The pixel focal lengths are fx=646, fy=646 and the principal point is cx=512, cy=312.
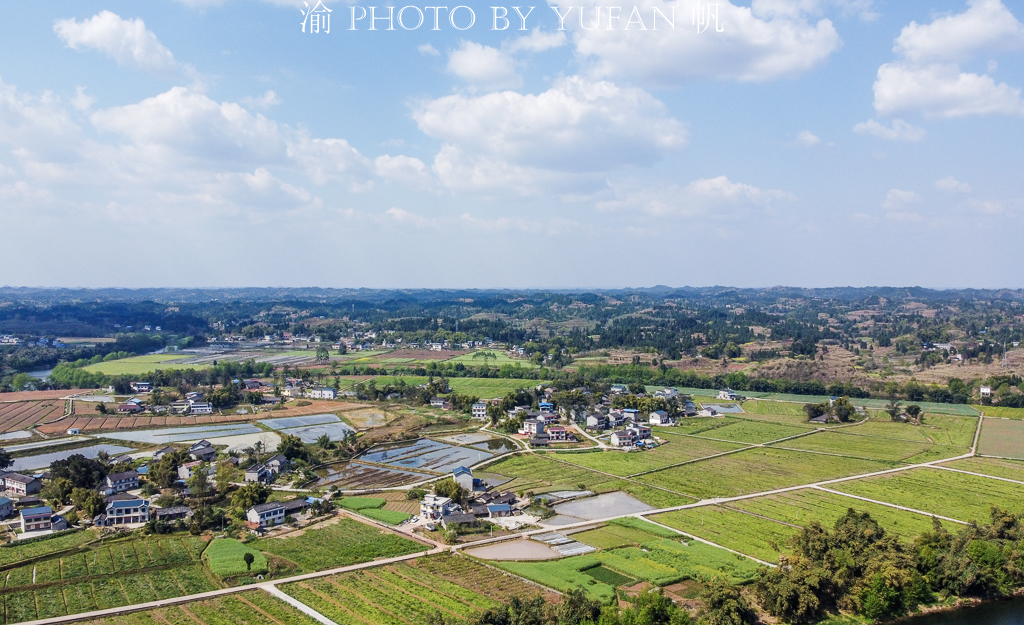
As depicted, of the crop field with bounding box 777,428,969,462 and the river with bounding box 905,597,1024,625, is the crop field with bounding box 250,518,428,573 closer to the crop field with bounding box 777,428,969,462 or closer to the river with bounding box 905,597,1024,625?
the river with bounding box 905,597,1024,625

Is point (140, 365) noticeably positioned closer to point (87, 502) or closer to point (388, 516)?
point (87, 502)

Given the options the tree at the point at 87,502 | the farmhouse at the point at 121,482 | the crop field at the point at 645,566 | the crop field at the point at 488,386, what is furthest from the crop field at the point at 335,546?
the crop field at the point at 488,386

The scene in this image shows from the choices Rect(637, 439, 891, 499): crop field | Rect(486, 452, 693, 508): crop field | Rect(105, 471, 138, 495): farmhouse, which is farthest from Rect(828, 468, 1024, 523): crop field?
Rect(105, 471, 138, 495): farmhouse

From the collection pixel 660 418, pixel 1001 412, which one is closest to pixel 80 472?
pixel 660 418

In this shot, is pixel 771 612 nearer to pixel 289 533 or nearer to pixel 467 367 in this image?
pixel 289 533

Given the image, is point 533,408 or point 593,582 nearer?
point 593,582

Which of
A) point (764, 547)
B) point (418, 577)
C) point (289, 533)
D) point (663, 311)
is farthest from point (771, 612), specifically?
point (663, 311)
